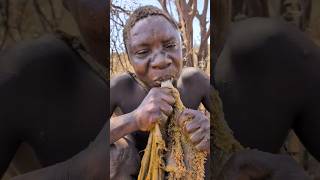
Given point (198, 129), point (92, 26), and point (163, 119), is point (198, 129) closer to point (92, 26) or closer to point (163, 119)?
point (163, 119)

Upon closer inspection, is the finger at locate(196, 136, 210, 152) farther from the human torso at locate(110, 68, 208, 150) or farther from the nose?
the nose

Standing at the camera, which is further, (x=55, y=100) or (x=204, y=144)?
(x=204, y=144)

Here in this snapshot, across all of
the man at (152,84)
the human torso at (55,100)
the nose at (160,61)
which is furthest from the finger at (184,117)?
the human torso at (55,100)

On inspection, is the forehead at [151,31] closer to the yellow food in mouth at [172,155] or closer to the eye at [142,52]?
the eye at [142,52]

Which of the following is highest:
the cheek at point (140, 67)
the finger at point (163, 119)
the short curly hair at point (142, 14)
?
the short curly hair at point (142, 14)

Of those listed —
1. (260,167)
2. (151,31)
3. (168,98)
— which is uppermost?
(151,31)

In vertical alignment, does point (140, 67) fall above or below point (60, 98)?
above

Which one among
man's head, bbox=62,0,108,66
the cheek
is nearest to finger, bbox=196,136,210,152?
the cheek

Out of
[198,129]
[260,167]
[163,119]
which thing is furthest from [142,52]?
[260,167]

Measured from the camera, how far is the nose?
212 centimetres

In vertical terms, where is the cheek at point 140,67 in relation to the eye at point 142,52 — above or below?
below

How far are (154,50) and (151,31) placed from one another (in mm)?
76

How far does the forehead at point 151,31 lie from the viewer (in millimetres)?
2109

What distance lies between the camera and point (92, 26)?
2.06m
